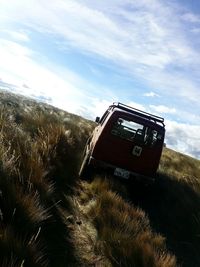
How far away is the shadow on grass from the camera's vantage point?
27.6ft

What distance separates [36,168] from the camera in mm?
7113

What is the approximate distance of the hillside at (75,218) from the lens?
521cm

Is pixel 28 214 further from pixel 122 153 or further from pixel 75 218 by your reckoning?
pixel 122 153

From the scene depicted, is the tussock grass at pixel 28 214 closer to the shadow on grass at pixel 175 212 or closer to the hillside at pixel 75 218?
the hillside at pixel 75 218

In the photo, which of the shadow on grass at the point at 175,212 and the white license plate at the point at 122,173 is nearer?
the shadow on grass at the point at 175,212

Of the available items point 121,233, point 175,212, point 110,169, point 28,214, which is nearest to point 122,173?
point 110,169

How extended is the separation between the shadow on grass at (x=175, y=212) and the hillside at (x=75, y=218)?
25 mm

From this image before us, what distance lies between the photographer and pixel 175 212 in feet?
35.3

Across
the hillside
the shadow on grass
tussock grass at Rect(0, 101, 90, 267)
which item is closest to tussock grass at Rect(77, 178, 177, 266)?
the hillside

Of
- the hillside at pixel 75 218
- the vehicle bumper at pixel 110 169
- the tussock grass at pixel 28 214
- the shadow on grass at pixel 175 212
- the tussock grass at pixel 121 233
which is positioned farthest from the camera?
the vehicle bumper at pixel 110 169

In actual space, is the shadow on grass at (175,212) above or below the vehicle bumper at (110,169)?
below

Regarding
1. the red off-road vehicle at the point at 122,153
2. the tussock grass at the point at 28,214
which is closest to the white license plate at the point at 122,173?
the red off-road vehicle at the point at 122,153

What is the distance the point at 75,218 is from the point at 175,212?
4.13 meters

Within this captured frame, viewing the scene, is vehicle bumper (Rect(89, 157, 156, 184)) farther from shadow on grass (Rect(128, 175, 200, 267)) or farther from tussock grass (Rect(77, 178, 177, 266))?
tussock grass (Rect(77, 178, 177, 266))
